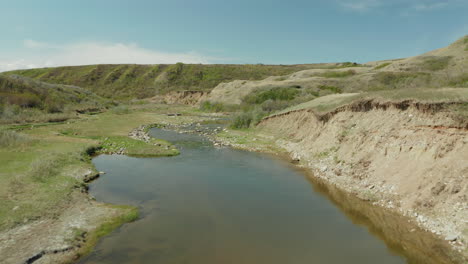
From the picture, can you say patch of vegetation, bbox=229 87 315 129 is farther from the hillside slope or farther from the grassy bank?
the grassy bank

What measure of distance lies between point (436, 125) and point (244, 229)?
45.5ft

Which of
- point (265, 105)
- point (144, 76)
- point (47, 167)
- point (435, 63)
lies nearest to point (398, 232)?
point (47, 167)

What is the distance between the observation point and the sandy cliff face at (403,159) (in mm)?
13711

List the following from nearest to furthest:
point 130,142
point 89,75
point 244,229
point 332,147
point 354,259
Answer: point 354,259 → point 244,229 → point 332,147 → point 130,142 → point 89,75

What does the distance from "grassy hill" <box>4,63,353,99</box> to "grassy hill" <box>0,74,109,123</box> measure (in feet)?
184

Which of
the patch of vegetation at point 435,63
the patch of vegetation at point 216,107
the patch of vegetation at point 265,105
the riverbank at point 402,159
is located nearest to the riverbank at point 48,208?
the riverbank at point 402,159

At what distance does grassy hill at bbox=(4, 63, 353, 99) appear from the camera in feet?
449

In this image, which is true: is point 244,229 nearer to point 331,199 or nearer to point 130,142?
point 331,199

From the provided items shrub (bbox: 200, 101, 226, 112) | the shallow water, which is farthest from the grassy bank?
shrub (bbox: 200, 101, 226, 112)

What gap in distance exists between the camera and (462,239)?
11.7m

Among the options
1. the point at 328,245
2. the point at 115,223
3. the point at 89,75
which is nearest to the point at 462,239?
the point at 328,245

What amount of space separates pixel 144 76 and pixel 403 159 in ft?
505

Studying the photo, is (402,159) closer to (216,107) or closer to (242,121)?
(242,121)

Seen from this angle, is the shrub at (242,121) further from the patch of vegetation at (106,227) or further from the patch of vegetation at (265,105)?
the patch of vegetation at (106,227)
